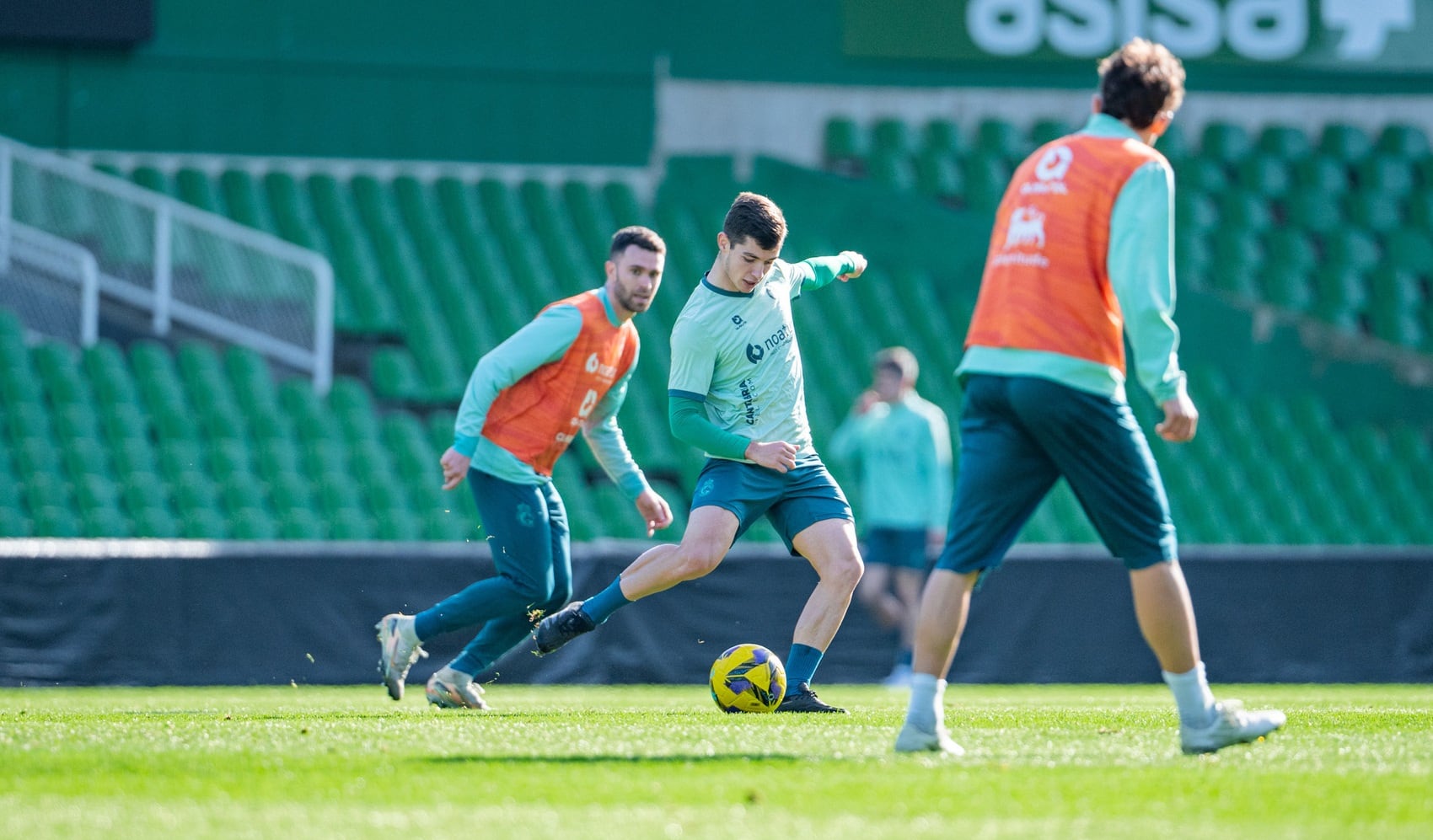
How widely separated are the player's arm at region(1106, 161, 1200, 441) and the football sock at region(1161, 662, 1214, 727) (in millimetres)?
697

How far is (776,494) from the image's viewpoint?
7.14 meters

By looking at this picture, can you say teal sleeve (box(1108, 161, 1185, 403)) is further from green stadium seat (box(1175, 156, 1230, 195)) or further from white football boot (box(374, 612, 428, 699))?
green stadium seat (box(1175, 156, 1230, 195))

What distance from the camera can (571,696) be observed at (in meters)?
9.88

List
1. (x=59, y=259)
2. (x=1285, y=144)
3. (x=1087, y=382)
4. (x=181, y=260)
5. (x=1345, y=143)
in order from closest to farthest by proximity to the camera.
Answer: (x=1087, y=382) < (x=59, y=259) < (x=181, y=260) < (x=1285, y=144) < (x=1345, y=143)

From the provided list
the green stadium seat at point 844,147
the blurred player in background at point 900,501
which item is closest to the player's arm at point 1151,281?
the blurred player in background at point 900,501

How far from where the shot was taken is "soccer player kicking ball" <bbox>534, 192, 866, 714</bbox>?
6875mm

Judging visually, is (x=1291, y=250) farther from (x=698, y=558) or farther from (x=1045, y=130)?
(x=698, y=558)

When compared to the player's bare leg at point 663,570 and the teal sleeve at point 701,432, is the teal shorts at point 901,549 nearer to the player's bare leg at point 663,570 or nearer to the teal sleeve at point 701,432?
the player's bare leg at point 663,570

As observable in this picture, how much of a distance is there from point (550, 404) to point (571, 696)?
2.87m

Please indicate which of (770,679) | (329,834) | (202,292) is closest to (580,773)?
(329,834)

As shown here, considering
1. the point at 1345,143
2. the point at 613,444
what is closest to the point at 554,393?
the point at 613,444

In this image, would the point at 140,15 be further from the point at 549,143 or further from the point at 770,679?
the point at 770,679

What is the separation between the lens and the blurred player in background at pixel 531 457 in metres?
7.34

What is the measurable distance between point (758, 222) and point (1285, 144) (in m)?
14.9
